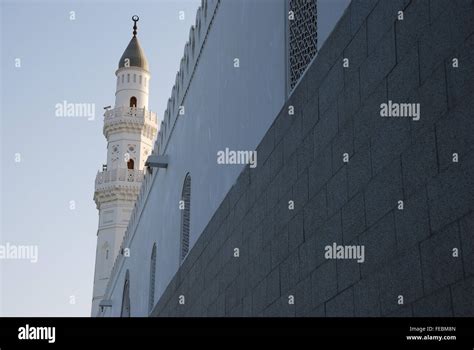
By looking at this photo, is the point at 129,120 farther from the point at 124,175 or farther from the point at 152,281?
the point at 152,281

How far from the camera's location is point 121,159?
92.1 ft

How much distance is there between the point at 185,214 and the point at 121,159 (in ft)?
60.6

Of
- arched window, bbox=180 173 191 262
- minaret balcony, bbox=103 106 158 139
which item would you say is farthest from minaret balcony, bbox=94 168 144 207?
arched window, bbox=180 173 191 262

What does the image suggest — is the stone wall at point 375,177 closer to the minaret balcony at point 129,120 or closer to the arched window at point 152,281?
the arched window at point 152,281

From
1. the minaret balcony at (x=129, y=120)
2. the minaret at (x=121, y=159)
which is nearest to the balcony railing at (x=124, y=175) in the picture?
the minaret at (x=121, y=159)

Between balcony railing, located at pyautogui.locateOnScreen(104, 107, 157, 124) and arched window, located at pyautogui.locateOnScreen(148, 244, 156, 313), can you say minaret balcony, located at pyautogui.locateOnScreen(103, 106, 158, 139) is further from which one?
arched window, located at pyautogui.locateOnScreen(148, 244, 156, 313)

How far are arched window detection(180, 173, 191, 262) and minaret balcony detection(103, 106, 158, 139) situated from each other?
17.7 metres

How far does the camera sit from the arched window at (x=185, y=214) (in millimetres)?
9732

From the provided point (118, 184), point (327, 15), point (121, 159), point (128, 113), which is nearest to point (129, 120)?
point (128, 113)

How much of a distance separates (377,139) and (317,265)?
100 cm

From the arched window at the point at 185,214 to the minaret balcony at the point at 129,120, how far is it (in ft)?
58.0

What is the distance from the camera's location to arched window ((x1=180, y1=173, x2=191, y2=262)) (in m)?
9.73
